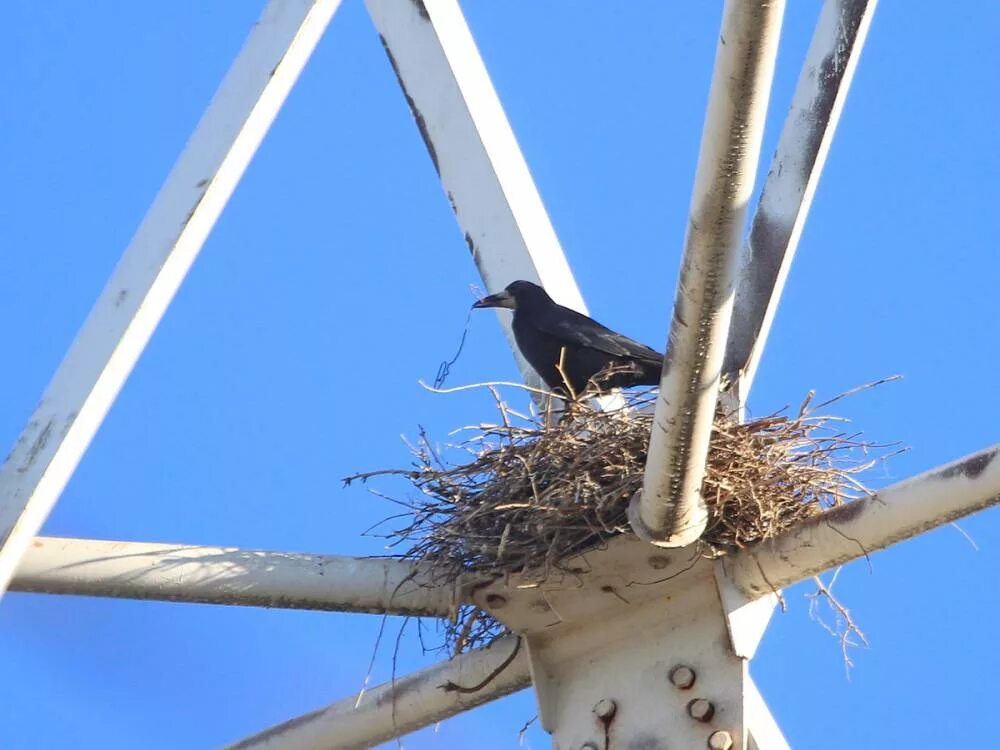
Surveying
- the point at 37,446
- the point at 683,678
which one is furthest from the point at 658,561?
the point at 37,446

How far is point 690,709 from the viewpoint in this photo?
432 cm

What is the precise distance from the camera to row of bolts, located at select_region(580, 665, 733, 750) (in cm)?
420

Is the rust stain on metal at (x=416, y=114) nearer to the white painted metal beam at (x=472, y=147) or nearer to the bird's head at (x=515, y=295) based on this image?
the white painted metal beam at (x=472, y=147)

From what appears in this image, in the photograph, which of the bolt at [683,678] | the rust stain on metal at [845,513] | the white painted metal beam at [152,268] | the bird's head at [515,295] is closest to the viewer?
the white painted metal beam at [152,268]

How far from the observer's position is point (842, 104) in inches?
222

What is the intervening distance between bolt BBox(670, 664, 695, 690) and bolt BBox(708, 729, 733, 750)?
19 cm

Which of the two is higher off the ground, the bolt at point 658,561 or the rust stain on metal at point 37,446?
the rust stain on metal at point 37,446

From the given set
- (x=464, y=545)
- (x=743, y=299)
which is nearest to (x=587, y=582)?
(x=464, y=545)

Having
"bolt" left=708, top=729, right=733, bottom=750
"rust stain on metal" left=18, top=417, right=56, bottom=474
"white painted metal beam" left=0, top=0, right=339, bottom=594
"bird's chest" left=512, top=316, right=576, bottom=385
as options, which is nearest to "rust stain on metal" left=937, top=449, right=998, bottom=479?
"bolt" left=708, top=729, right=733, bottom=750

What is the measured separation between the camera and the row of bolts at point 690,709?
4199 mm

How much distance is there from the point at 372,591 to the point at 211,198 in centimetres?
116

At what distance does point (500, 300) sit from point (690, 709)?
221cm

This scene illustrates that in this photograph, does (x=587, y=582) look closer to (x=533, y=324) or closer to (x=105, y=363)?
(x=105, y=363)

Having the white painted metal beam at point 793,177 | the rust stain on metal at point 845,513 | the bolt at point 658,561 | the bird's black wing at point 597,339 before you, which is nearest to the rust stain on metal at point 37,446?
the bolt at point 658,561
